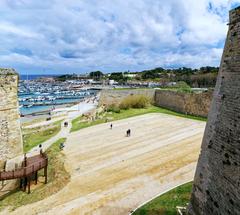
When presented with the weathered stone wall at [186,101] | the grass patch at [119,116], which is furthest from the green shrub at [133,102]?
the weathered stone wall at [186,101]

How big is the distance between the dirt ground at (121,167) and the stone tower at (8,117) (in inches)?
144

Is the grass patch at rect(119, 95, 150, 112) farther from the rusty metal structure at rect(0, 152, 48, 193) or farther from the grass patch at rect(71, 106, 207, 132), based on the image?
the rusty metal structure at rect(0, 152, 48, 193)

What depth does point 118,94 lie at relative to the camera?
37844mm

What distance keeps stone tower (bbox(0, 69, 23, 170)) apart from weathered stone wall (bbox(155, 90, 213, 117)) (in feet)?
62.1

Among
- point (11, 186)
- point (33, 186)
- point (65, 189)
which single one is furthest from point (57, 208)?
point (11, 186)

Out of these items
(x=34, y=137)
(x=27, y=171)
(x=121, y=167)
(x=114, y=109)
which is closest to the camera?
(x=27, y=171)

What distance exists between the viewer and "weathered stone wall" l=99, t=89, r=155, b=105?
123ft

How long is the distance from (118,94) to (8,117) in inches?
954

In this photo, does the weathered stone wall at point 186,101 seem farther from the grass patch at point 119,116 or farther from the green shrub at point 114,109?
the green shrub at point 114,109

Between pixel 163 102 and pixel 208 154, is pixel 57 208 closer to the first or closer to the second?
pixel 208 154

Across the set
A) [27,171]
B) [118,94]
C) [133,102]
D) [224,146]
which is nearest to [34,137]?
[27,171]

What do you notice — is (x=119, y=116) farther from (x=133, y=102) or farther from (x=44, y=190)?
(x=44, y=190)

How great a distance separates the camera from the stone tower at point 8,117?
14285 millimetres

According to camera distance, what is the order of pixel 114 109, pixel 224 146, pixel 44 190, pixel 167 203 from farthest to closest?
pixel 114 109, pixel 44 190, pixel 167 203, pixel 224 146
